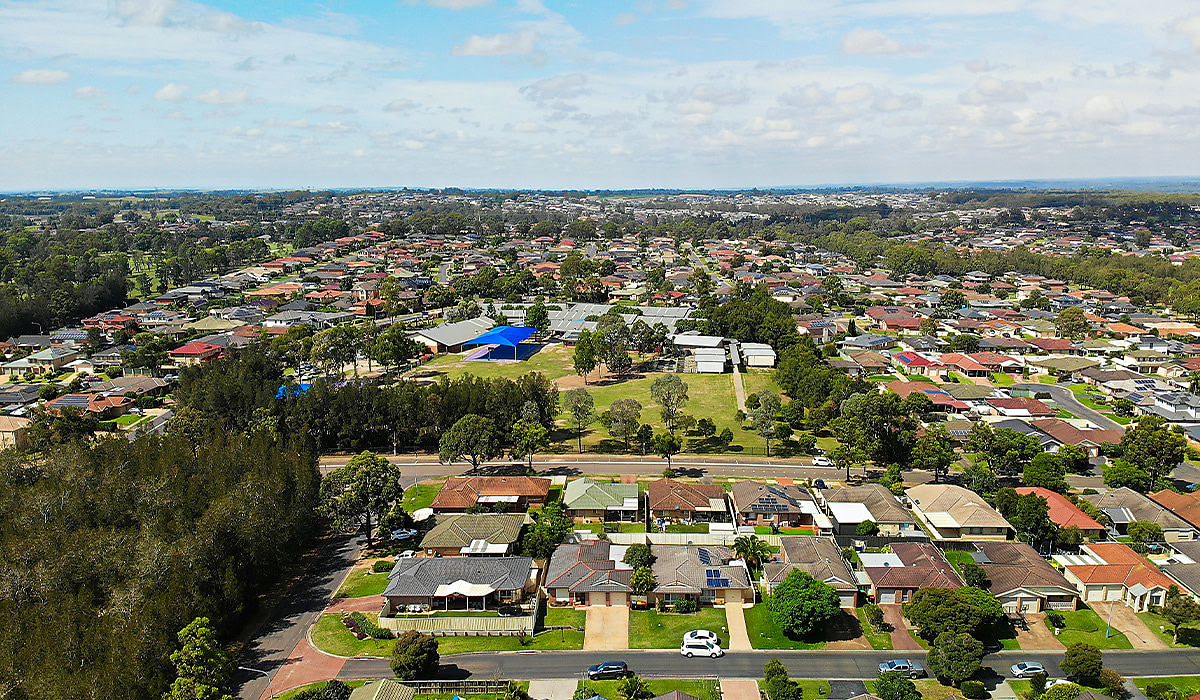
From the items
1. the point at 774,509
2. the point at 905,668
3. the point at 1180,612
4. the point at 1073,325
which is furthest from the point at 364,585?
the point at 1073,325

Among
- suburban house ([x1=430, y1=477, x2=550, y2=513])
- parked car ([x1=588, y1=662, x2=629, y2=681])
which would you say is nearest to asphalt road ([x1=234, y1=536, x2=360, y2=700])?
suburban house ([x1=430, y1=477, x2=550, y2=513])

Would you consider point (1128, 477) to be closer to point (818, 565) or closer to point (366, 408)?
point (818, 565)

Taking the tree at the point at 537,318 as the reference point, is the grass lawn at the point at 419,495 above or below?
below

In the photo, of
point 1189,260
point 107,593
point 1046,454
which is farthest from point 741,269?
point 107,593

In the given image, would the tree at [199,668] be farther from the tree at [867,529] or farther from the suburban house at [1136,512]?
the suburban house at [1136,512]

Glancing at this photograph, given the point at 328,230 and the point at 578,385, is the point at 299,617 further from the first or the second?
the point at 328,230

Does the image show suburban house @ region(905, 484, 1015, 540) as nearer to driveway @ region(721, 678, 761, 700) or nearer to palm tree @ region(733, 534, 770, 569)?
palm tree @ region(733, 534, 770, 569)

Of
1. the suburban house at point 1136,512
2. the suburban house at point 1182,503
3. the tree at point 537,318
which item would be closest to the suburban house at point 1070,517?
the suburban house at point 1136,512
